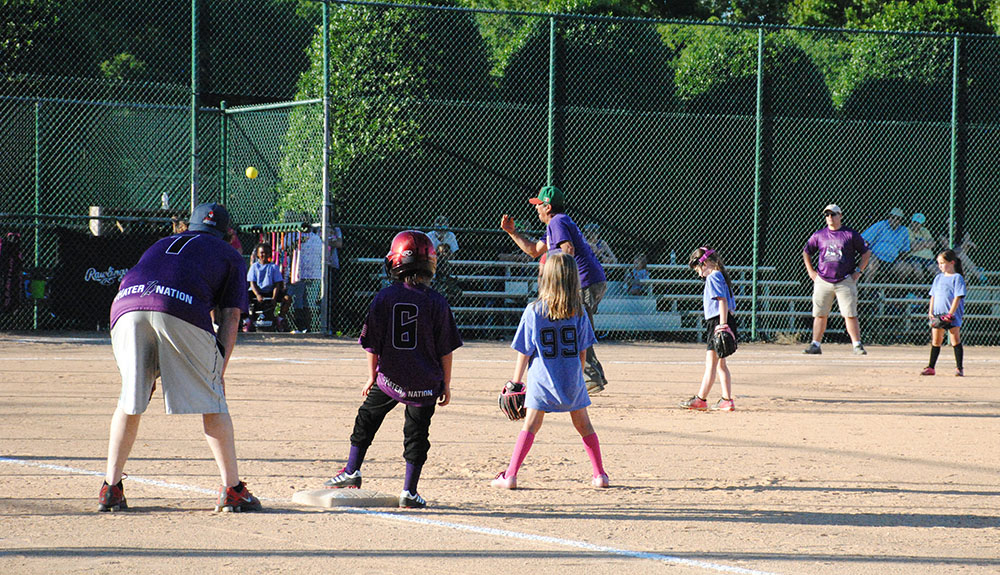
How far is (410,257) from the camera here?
19.1 feet

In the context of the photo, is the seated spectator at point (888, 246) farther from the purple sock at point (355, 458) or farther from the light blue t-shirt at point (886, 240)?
the purple sock at point (355, 458)

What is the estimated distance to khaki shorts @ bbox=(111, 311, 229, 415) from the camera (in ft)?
17.3

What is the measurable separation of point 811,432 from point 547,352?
3.22 meters

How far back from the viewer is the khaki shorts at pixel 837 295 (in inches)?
567

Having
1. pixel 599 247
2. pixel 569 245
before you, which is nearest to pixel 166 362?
pixel 569 245

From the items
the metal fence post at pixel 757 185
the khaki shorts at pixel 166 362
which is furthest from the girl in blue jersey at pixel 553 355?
the metal fence post at pixel 757 185

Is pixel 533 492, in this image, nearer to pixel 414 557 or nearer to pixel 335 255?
pixel 414 557

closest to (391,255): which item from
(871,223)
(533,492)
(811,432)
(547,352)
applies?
(547,352)

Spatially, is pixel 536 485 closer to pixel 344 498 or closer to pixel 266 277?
pixel 344 498

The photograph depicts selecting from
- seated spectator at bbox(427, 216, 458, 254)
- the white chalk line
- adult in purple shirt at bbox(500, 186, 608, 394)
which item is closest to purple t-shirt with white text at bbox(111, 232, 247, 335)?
the white chalk line

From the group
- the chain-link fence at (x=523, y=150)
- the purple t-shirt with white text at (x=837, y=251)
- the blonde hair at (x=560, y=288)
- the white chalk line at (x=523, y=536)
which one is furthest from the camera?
the chain-link fence at (x=523, y=150)

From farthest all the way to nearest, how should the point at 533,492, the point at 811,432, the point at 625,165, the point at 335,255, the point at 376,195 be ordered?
1. the point at 625,165
2. the point at 376,195
3. the point at 335,255
4. the point at 811,432
5. the point at 533,492

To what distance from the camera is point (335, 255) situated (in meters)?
16.8

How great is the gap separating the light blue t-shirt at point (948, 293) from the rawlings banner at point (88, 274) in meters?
10.8
